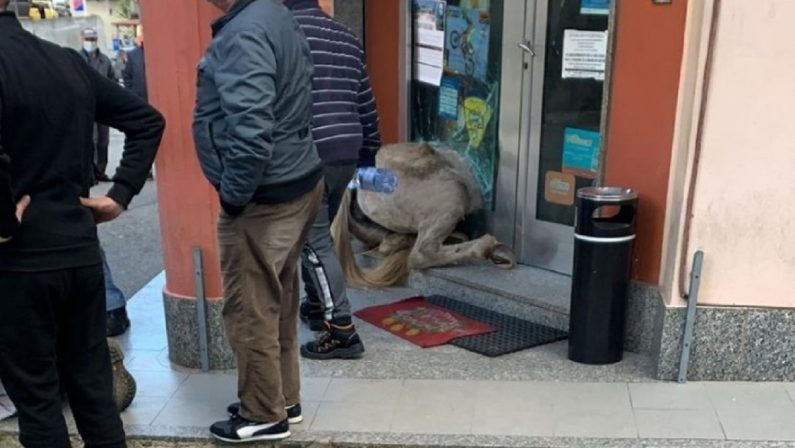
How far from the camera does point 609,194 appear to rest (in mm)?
4074

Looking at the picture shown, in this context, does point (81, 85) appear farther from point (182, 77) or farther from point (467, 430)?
point (467, 430)

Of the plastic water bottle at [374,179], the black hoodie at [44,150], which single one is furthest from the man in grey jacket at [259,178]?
the plastic water bottle at [374,179]

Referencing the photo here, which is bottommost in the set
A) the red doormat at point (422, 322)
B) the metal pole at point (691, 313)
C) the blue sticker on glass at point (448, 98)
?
the red doormat at point (422, 322)

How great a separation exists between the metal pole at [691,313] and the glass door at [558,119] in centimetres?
103

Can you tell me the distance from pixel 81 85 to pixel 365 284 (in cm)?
285

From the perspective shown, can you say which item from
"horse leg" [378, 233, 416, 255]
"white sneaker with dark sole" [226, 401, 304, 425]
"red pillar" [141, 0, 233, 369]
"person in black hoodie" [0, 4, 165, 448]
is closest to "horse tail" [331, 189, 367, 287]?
"horse leg" [378, 233, 416, 255]

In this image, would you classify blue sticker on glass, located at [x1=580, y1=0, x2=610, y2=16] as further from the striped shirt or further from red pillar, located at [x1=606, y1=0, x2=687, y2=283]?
the striped shirt

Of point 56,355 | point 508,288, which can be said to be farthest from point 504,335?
point 56,355

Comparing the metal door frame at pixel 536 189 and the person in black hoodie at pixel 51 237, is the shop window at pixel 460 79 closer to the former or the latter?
the metal door frame at pixel 536 189

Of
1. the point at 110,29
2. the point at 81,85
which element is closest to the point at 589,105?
the point at 81,85

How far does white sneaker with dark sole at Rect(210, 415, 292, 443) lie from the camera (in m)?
3.48

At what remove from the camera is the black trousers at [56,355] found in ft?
8.85

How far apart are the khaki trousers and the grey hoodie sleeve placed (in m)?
0.23

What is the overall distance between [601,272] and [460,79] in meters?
1.94
